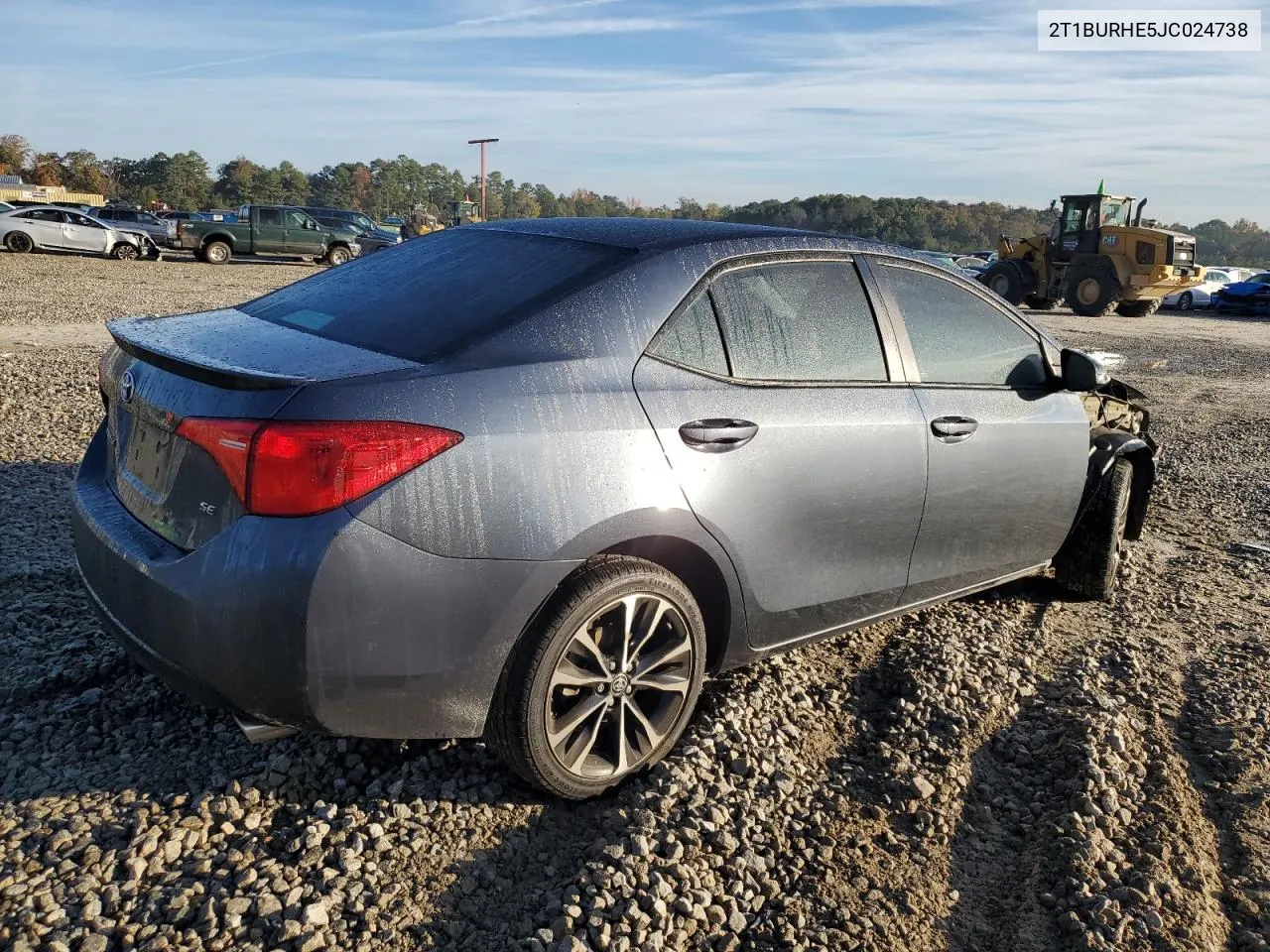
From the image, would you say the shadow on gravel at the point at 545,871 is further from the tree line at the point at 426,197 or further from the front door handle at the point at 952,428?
the tree line at the point at 426,197

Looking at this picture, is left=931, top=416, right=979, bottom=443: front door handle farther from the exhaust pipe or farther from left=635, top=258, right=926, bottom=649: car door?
the exhaust pipe

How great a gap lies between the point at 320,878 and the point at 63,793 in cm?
84

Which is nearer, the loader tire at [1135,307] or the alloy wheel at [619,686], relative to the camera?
the alloy wheel at [619,686]

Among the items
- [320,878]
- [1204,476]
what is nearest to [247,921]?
[320,878]

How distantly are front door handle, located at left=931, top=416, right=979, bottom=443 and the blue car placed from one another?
111ft

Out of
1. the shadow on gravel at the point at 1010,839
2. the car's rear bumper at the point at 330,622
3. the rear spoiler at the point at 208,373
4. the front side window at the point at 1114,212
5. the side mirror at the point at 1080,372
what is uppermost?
the front side window at the point at 1114,212

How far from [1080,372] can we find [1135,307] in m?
24.9

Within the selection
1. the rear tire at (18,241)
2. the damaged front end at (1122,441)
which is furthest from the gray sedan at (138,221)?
the damaged front end at (1122,441)

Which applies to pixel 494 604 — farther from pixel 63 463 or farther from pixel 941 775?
pixel 63 463

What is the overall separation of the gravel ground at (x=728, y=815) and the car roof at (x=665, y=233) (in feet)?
5.09

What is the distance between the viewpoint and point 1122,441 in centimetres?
496

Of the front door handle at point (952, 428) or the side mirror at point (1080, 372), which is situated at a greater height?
the side mirror at point (1080, 372)

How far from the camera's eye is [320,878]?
2.58 metres

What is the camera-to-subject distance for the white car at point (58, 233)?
27031 millimetres
